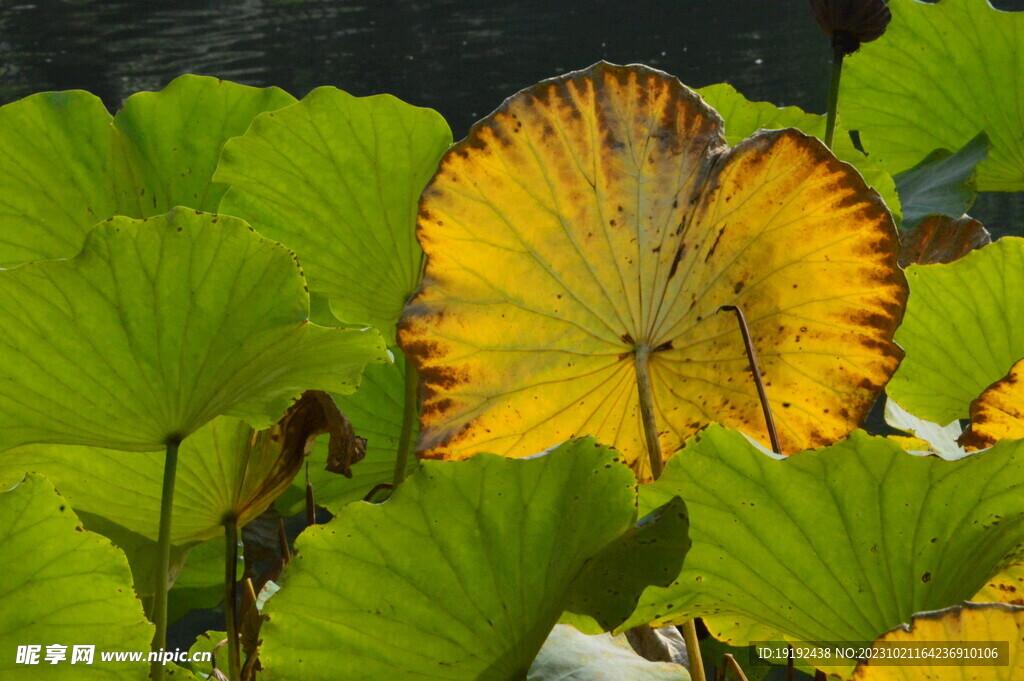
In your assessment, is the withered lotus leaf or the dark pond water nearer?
the withered lotus leaf

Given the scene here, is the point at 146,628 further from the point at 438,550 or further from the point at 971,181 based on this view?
the point at 971,181

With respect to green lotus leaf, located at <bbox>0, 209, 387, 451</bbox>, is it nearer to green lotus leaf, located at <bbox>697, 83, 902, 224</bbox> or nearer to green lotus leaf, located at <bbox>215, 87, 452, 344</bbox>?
green lotus leaf, located at <bbox>215, 87, 452, 344</bbox>

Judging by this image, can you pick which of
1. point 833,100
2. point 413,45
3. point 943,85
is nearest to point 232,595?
point 833,100

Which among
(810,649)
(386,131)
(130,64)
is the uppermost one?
(130,64)

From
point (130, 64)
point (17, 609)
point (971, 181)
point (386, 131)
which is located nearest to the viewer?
point (17, 609)

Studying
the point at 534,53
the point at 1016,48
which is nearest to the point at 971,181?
the point at 1016,48

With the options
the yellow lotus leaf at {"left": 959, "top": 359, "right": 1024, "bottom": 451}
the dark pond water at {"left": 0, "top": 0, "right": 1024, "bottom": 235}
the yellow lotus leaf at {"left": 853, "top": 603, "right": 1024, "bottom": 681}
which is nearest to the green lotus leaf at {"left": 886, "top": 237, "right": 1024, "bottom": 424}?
the yellow lotus leaf at {"left": 959, "top": 359, "right": 1024, "bottom": 451}
